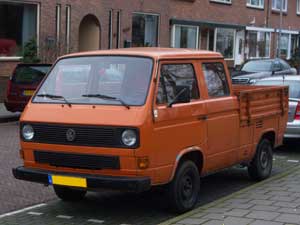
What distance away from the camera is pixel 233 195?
7883mm

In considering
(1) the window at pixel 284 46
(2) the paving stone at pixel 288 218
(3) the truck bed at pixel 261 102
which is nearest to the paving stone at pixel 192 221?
(2) the paving stone at pixel 288 218

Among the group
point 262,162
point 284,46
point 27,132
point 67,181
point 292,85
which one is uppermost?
point 284,46

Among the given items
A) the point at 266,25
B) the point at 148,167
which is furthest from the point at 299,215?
the point at 266,25

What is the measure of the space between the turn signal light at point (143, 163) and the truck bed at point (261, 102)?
225cm

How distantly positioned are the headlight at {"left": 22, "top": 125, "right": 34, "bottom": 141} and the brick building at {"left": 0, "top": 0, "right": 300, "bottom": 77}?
1384 cm

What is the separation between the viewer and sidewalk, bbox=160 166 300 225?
6.56 meters

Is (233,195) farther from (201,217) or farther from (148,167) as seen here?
(148,167)

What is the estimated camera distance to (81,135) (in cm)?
670

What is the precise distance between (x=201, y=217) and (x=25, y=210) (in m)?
2.10

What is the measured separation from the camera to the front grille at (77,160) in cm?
656

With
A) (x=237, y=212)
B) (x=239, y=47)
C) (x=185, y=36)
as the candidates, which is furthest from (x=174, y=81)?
(x=239, y=47)

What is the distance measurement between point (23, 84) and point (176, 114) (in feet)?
33.0

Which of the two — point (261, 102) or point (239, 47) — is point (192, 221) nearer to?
point (261, 102)

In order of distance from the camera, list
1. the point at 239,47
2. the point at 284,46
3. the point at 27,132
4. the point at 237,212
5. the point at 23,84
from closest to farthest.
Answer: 1. the point at 237,212
2. the point at 27,132
3. the point at 23,84
4. the point at 239,47
5. the point at 284,46
